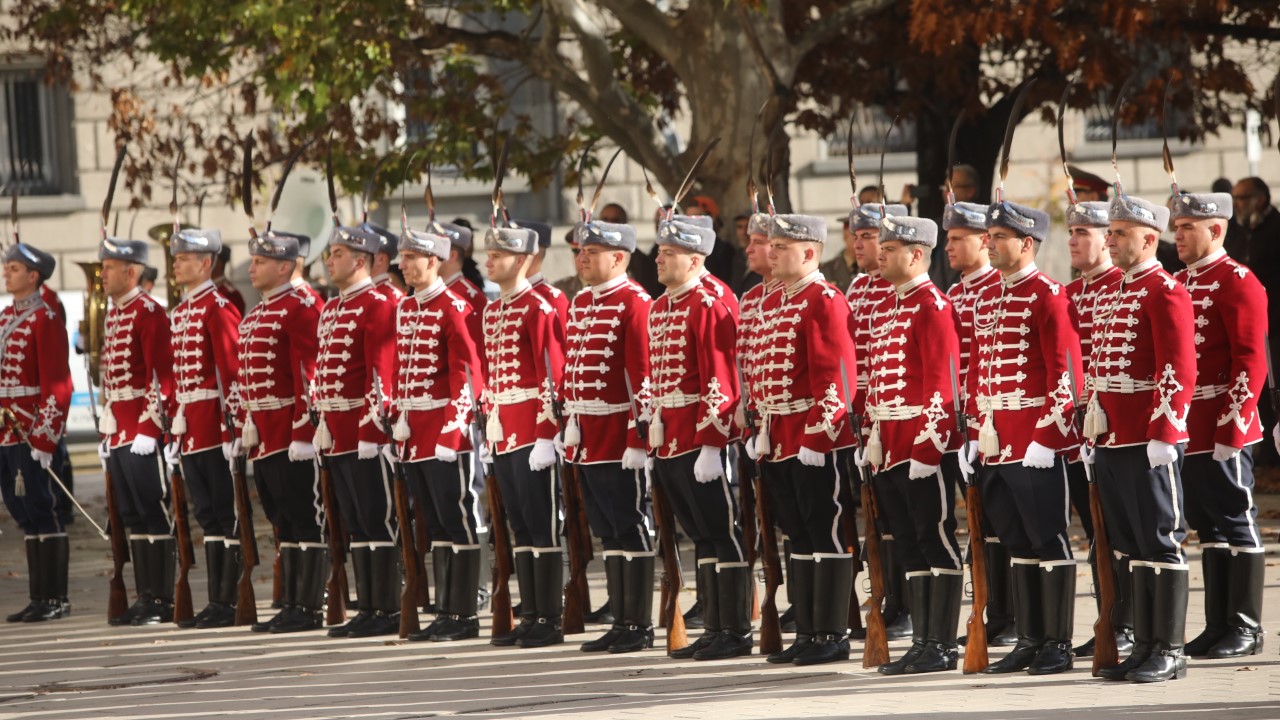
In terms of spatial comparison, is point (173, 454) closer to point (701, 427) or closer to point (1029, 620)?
point (701, 427)

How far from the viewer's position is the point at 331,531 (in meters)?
10.5

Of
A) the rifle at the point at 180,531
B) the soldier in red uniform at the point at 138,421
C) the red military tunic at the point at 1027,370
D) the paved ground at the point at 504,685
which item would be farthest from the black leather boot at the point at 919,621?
the soldier in red uniform at the point at 138,421

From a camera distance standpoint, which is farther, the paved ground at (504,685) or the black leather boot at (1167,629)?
the black leather boot at (1167,629)

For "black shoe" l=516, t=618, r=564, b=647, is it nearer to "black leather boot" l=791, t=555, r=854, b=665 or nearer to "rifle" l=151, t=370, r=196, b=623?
"black leather boot" l=791, t=555, r=854, b=665

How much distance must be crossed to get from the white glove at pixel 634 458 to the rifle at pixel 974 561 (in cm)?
153

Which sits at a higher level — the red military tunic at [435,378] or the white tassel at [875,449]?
the red military tunic at [435,378]

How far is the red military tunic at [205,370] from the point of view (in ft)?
35.5

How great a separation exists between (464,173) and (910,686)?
9348 millimetres

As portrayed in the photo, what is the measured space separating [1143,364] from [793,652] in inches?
75.3

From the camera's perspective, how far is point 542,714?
7793 millimetres

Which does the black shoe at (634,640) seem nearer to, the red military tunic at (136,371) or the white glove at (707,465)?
the white glove at (707,465)

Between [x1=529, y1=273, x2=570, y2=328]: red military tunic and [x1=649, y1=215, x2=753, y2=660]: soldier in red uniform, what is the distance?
75cm

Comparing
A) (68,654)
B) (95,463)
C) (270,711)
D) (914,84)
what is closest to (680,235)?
(270,711)

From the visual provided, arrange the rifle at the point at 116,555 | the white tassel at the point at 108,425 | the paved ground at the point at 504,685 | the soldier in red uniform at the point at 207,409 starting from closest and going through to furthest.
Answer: the paved ground at the point at 504,685 → the soldier in red uniform at the point at 207,409 → the white tassel at the point at 108,425 → the rifle at the point at 116,555
